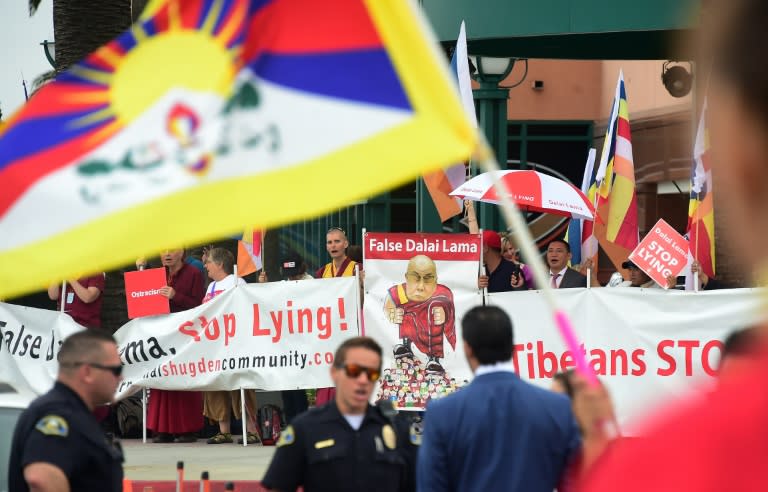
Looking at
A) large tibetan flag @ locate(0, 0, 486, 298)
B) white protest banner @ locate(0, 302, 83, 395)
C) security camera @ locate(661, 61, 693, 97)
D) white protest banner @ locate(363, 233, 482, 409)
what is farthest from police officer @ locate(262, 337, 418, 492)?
security camera @ locate(661, 61, 693, 97)

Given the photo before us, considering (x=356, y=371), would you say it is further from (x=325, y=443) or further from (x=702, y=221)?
(x=702, y=221)

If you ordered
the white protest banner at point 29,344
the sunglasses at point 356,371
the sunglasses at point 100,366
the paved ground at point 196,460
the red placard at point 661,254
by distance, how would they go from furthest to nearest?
1. the white protest banner at point 29,344
2. the red placard at point 661,254
3. the paved ground at point 196,460
4. the sunglasses at point 356,371
5. the sunglasses at point 100,366

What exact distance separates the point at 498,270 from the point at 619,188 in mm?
2828

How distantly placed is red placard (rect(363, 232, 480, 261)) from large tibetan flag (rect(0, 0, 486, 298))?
8593 millimetres

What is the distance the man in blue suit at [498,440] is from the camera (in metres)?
5.84

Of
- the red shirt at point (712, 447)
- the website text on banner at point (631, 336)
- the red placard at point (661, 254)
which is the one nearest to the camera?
the red shirt at point (712, 447)

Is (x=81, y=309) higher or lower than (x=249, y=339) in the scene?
higher

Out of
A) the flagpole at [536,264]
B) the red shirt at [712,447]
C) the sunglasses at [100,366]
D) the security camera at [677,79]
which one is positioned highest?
the security camera at [677,79]

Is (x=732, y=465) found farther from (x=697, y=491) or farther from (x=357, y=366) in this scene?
(x=357, y=366)

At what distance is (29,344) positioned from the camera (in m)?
14.8

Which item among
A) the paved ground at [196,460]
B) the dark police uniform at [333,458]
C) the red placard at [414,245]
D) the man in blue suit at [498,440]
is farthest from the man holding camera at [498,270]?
the man in blue suit at [498,440]

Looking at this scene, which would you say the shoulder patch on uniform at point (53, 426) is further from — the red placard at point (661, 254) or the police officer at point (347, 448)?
the red placard at point (661, 254)

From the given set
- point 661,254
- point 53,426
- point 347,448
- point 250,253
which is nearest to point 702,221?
point 661,254

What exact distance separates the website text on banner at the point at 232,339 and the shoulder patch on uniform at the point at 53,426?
24.8ft
